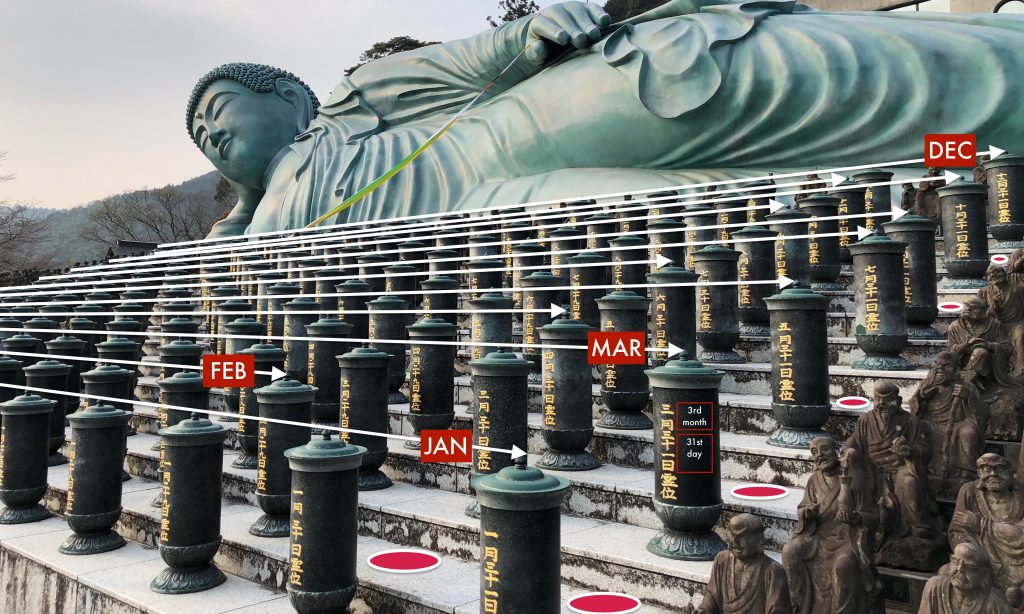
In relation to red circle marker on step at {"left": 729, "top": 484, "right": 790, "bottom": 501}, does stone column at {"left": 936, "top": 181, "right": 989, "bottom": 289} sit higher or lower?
higher

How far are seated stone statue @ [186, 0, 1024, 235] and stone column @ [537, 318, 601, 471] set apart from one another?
126 inches

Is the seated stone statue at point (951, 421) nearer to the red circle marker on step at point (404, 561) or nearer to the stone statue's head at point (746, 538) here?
the stone statue's head at point (746, 538)

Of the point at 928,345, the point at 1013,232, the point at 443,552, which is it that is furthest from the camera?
the point at 1013,232

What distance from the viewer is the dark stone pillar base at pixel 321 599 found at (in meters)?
2.28

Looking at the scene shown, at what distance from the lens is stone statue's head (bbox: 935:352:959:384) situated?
88.4 inches

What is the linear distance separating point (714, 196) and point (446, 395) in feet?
8.66

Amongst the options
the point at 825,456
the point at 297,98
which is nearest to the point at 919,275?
the point at 825,456

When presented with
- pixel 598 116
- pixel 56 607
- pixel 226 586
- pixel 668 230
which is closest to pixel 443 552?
pixel 226 586

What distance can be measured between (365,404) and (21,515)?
5.97 ft

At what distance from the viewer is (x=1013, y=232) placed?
394 centimetres

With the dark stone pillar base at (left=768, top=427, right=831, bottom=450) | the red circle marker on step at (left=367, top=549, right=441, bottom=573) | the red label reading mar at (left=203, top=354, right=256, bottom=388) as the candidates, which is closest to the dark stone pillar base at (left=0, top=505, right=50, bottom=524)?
the red label reading mar at (left=203, top=354, right=256, bottom=388)

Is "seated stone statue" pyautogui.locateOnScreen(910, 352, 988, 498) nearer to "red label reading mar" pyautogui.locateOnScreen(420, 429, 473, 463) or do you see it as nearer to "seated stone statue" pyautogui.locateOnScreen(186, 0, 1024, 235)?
"red label reading mar" pyautogui.locateOnScreen(420, 429, 473, 463)

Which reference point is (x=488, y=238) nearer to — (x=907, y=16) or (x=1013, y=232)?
(x=1013, y=232)

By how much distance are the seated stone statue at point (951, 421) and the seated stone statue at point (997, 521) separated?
314mm
